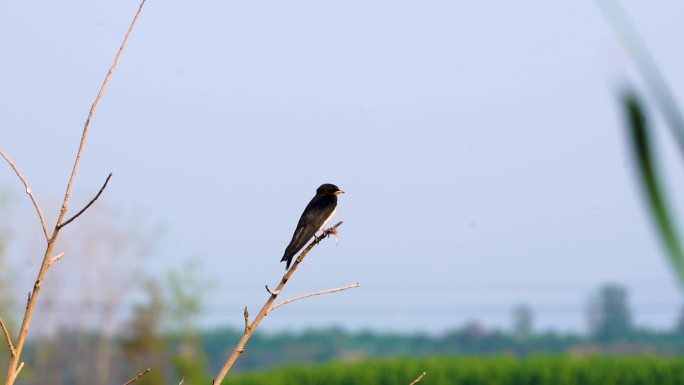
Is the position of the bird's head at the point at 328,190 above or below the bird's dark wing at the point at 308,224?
above

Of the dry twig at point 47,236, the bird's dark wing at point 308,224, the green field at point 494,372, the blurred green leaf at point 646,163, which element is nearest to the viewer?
the blurred green leaf at point 646,163

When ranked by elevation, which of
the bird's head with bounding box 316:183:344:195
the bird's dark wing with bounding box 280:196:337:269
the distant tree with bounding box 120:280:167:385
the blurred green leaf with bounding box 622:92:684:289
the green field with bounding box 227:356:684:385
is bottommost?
the blurred green leaf with bounding box 622:92:684:289

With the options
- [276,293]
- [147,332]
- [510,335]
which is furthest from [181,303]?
[276,293]

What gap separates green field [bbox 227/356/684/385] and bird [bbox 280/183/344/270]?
21.1 metres

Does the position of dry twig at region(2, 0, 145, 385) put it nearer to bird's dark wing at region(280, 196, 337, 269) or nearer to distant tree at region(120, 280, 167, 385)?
bird's dark wing at region(280, 196, 337, 269)

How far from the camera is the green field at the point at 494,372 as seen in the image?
87.8ft

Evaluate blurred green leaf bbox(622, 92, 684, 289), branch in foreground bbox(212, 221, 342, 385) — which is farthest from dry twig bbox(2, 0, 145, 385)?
blurred green leaf bbox(622, 92, 684, 289)

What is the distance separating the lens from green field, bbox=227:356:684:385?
87.8 feet

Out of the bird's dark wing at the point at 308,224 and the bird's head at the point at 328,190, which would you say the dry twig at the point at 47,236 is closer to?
the bird's dark wing at the point at 308,224

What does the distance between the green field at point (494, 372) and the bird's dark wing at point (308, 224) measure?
21388 millimetres

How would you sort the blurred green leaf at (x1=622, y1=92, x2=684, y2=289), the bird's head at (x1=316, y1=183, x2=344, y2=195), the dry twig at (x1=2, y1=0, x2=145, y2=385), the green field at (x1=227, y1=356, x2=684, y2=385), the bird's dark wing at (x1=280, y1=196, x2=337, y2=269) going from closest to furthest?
1. the blurred green leaf at (x1=622, y1=92, x2=684, y2=289)
2. the dry twig at (x1=2, y1=0, x2=145, y2=385)
3. the bird's dark wing at (x1=280, y1=196, x2=337, y2=269)
4. the bird's head at (x1=316, y1=183, x2=344, y2=195)
5. the green field at (x1=227, y1=356, x2=684, y2=385)

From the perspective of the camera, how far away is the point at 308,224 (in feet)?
15.2

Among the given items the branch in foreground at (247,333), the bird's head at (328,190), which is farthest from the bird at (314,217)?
the branch in foreground at (247,333)

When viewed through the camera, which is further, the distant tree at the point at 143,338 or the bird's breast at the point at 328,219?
the distant tree at the point at 143,338
